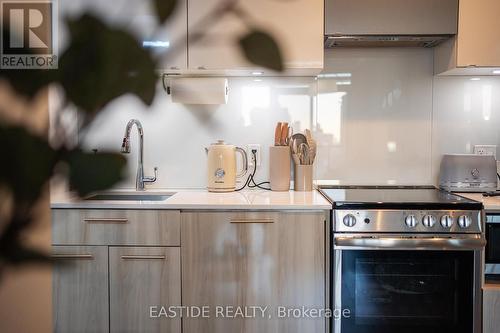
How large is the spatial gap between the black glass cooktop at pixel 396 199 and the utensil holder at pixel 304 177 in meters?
0.08

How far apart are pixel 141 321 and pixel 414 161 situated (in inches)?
65.5

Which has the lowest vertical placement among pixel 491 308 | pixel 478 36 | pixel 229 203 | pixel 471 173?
pixel 491 308

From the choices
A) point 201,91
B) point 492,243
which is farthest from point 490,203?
point 201,91

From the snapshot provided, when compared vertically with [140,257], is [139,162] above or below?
above

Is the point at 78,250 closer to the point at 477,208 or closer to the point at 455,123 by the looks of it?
the point at 477,208

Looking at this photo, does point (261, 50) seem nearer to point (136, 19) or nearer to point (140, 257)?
point (136, 19)

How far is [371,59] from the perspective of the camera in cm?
234

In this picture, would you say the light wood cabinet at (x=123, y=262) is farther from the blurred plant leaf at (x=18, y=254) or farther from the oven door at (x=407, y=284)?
the blurred plant leaf at (x=18, y=254)

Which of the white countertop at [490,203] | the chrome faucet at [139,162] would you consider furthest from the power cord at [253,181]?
the white countertop at [490,203]

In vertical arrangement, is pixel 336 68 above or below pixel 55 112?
above

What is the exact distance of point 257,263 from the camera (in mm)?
1834

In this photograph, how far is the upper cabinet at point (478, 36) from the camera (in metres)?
2.00

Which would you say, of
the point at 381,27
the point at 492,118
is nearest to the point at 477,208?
the point at 492,118

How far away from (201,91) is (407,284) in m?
1.36
